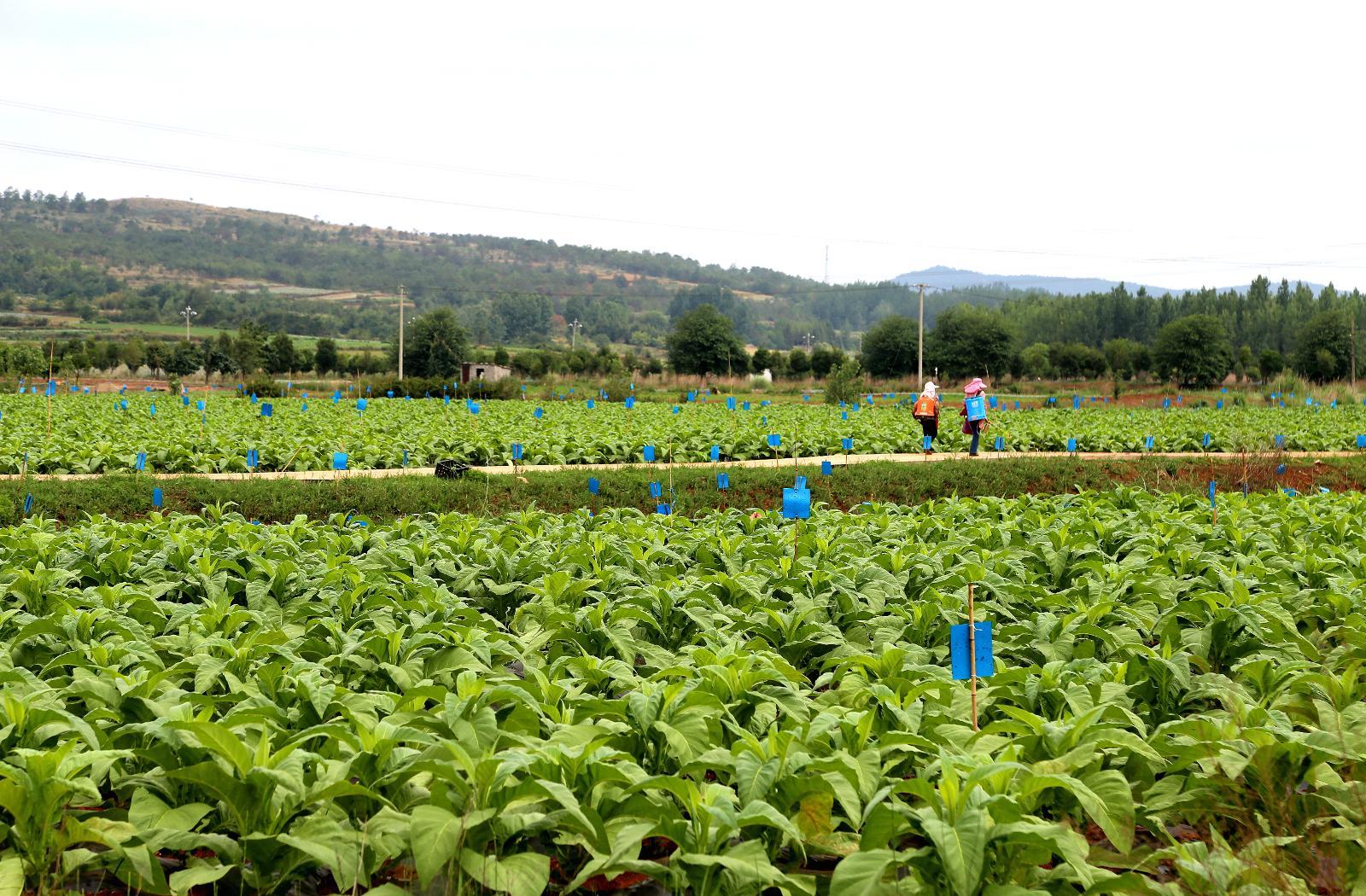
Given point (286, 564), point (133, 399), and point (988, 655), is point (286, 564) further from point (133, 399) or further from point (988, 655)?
point (133, 399)

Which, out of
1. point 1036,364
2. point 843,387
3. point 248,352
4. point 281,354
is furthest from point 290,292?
point 843,387

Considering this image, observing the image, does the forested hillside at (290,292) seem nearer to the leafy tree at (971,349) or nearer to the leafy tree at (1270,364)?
the leafy tree at (971,349)

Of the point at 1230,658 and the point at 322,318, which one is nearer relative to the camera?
the point at 1230,658

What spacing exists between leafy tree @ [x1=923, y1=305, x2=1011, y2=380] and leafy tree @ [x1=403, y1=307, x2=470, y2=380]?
98.3 ft

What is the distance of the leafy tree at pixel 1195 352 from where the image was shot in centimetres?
7138

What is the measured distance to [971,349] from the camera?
74.4 metres

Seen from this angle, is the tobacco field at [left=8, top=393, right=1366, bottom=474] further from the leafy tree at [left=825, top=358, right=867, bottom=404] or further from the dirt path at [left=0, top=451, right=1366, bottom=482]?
the leafy tree at [left=825, top=358, right=867, bottom=404]

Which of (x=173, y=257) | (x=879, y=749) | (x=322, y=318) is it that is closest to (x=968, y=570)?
(x=879, y=749)

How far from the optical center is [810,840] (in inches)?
149

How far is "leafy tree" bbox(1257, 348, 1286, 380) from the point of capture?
232 ft

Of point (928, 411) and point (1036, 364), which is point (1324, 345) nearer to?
point (1036, 364)

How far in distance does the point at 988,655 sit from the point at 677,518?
561cm

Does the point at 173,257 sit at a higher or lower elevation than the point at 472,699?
higher

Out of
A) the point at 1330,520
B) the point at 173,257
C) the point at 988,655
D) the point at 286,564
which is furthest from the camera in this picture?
the point at 173,257
